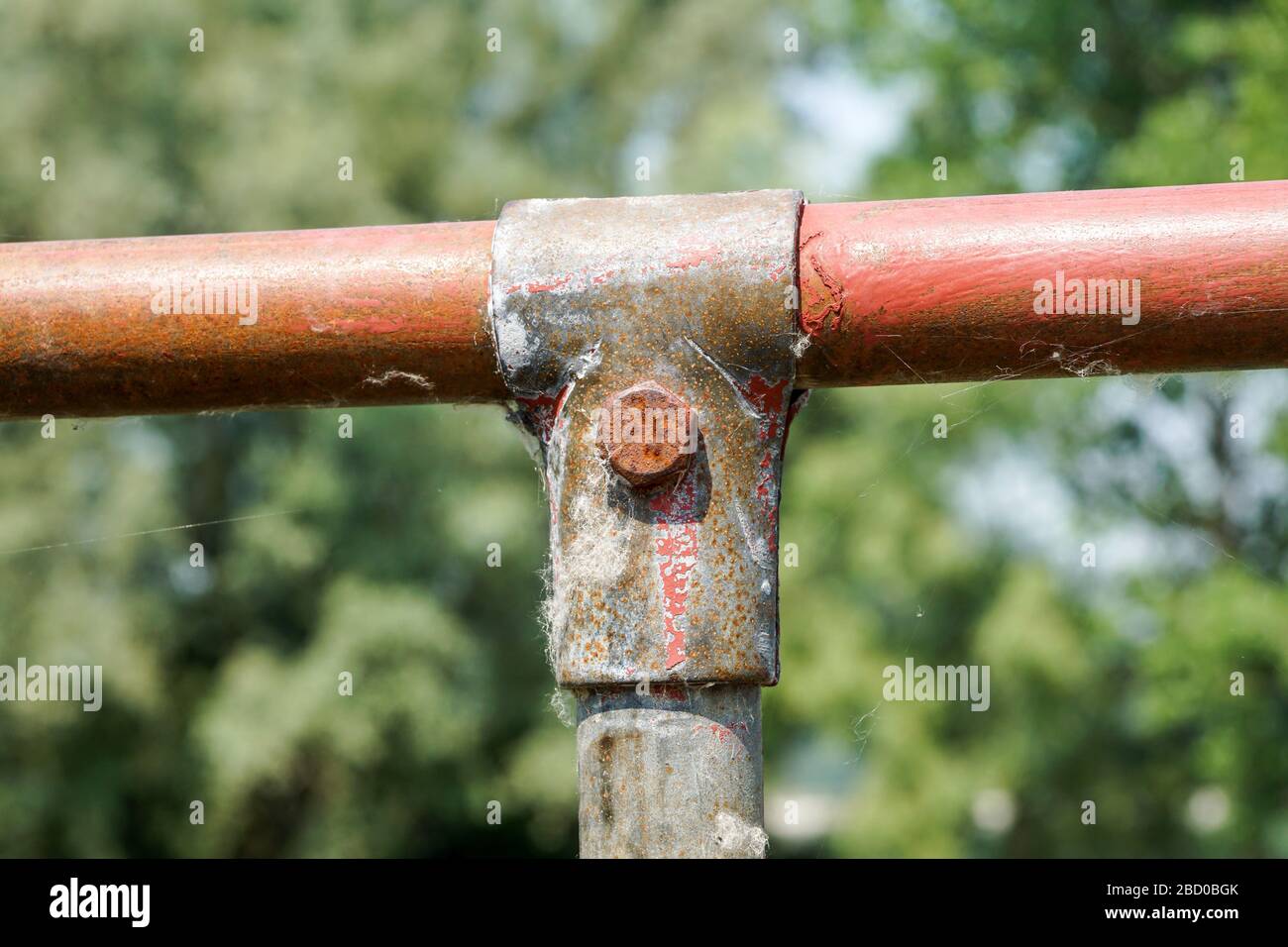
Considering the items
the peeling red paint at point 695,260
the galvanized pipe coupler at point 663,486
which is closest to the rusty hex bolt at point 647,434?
the galvanized pipe coupler at point 663,486

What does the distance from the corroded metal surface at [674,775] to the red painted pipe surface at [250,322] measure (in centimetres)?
33

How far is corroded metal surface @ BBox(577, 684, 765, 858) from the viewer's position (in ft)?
3.84

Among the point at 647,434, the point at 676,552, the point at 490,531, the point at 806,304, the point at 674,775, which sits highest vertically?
the point at 490,531

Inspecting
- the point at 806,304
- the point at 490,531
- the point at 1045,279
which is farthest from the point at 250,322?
the point at 490,531

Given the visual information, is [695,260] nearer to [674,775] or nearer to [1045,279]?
[1045,279]

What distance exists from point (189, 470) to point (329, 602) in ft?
5.42

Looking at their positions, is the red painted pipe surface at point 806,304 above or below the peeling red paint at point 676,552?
above

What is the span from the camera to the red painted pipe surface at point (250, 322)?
49.5 inches

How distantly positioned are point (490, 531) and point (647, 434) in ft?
30.4

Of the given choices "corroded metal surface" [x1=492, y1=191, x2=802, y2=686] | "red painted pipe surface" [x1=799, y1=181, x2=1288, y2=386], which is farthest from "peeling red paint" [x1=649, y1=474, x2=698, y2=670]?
"red painted pipe surface" [x1=799, y1=181, x2=1288, y2=386]

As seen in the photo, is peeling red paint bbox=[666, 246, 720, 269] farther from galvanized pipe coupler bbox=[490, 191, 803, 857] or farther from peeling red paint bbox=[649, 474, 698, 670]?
peeling red paint bbox=[649, 474, 698, 670]

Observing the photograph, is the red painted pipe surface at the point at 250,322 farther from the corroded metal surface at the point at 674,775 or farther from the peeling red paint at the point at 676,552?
the corroded metal surface at the point at 674,775

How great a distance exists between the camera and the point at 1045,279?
3.92 feet
